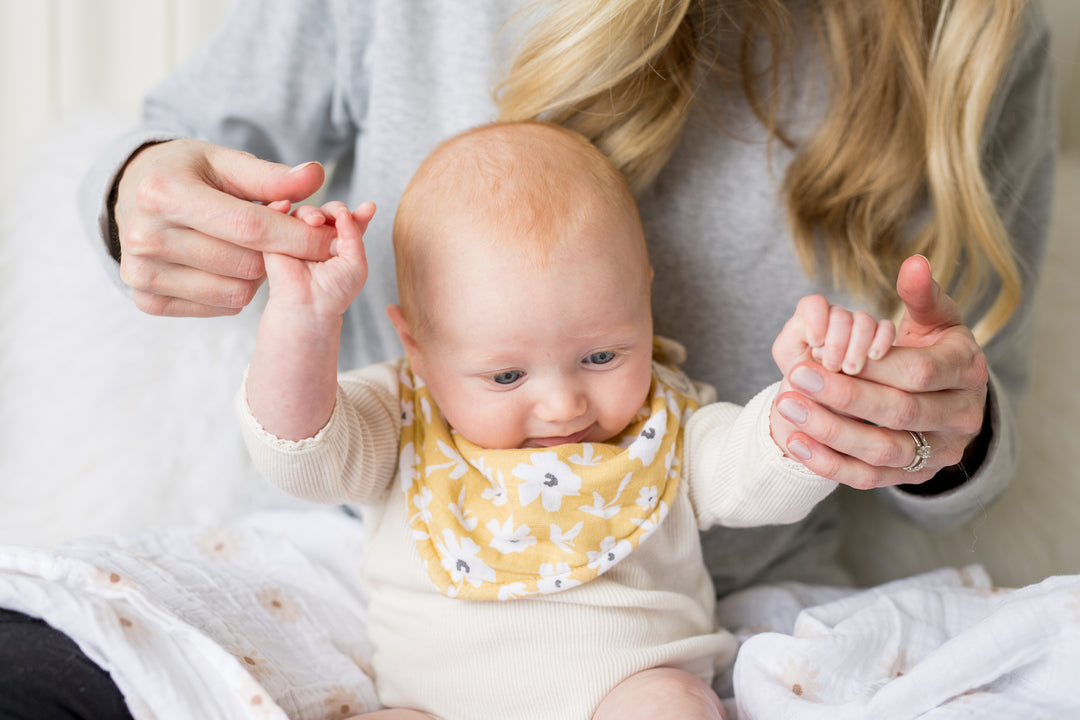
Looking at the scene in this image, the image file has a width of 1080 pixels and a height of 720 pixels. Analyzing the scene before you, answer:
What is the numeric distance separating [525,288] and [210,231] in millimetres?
233

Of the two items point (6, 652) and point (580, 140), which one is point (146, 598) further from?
point (580, 140)

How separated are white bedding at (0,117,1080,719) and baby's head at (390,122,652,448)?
24 centimetres

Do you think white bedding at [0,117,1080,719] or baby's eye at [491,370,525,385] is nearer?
white bedding at [0,117,1080,719]

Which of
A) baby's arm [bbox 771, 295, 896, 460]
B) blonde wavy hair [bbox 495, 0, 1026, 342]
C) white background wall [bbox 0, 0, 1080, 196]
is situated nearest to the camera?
baby's arm [bbox 771, 295, 896, 460]

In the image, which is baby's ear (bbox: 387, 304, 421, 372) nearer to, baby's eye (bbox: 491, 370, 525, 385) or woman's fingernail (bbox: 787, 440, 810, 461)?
baby's eye (bbox: 491, 370, 525, 385)

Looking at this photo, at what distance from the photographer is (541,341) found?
0.71 metres

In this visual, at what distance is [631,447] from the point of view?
0.76 m

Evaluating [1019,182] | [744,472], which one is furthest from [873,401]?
[1019,182]

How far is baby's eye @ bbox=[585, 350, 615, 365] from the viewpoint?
2.43 feet

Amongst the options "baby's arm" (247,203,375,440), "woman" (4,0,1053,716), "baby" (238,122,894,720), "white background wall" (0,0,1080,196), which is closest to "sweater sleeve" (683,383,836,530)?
"baby" (238,122,894,720)

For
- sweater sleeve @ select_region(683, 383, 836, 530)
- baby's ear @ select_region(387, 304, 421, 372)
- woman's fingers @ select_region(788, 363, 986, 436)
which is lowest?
sweater sleeve @ select_region(683, 383, 836, 530)

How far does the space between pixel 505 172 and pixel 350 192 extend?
17.8 inches

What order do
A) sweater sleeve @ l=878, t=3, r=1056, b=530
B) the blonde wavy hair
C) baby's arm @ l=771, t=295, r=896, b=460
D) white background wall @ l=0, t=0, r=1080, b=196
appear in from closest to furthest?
1. baby's arm @ l=771, t=295, r=896, b=460
2. the blonde wavy hair
3. sweater sleeve @ l=878, t=3, r=1056, b=530
4. white background wall @ l=0, t=0, r=1080, b=196

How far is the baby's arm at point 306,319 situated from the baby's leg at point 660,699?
326 millimetres
